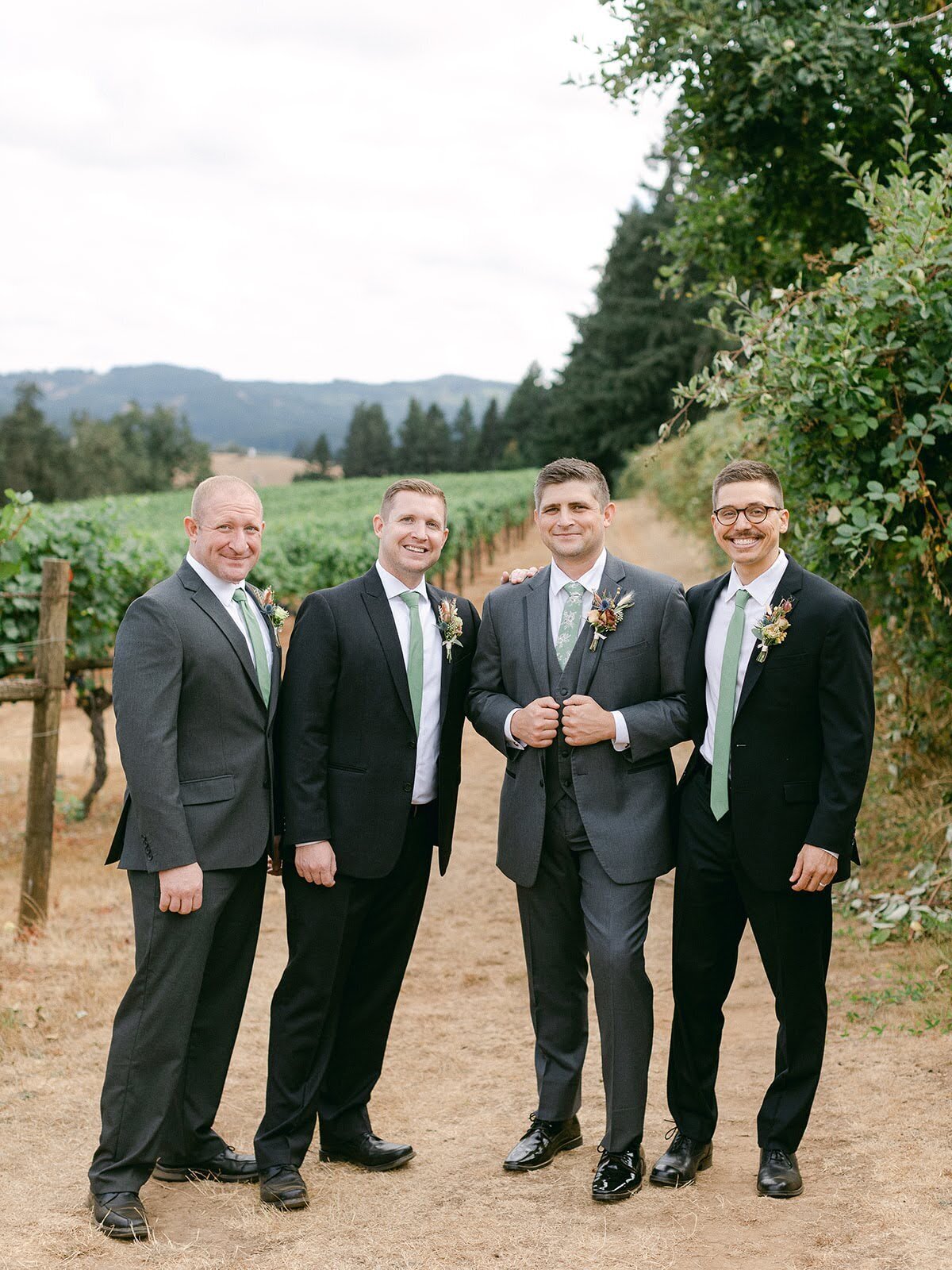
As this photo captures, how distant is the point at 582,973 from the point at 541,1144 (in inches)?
22.4

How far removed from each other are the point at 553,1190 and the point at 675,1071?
53 cm

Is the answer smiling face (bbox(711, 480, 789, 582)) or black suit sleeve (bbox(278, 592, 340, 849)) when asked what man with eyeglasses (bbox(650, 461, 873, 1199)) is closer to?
smiling face (bbox(711, 480, 789, 582))

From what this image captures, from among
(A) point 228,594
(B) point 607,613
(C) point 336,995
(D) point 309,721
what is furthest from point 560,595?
(C) point 336,995

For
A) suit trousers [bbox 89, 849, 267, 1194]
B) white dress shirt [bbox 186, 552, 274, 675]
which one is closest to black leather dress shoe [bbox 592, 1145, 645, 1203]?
suit trousers [bbox 89, 849, 267, 1194]

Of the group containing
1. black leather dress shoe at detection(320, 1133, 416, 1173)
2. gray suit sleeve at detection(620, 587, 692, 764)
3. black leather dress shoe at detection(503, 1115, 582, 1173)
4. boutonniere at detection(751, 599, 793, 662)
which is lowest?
black leather dress shoe at detection(320, 1133, 416, 1173)

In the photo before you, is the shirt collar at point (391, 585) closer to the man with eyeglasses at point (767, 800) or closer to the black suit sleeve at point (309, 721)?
the black suit sleeve at point (309, 721)

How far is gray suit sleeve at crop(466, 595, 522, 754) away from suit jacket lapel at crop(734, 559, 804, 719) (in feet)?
2.33

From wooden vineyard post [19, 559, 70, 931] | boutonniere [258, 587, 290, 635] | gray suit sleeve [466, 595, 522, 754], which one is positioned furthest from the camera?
wooden vineyard post [19, 559, 70, 931]

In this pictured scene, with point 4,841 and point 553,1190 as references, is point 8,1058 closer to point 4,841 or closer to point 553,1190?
point 553,1190

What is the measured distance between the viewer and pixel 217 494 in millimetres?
3664

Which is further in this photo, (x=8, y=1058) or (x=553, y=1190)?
(x=8, y=1058)

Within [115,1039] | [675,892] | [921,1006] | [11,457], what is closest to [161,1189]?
[115,1039]

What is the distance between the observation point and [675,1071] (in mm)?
3779

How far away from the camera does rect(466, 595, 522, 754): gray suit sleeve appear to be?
12.3 ft
